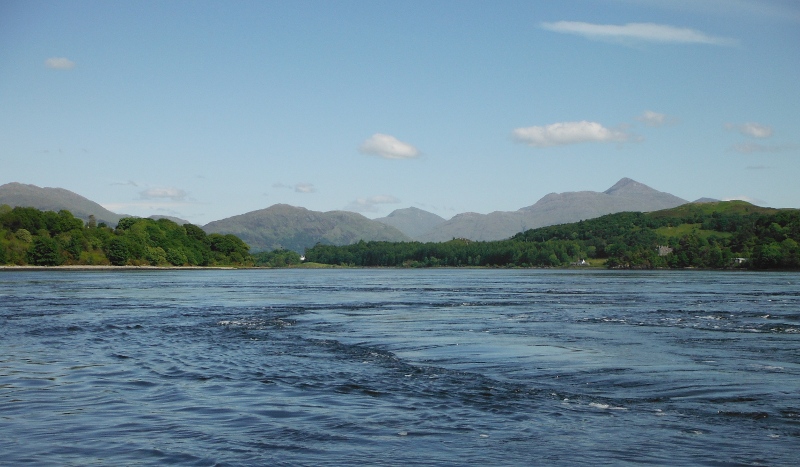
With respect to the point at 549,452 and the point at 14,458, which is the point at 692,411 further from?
the point at 14,458

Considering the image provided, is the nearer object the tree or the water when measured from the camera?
the water

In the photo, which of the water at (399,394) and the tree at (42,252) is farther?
the tree at (42,252)

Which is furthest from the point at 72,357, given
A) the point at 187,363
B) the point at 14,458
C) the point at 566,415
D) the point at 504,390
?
the point at 566,415

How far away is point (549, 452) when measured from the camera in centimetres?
1298

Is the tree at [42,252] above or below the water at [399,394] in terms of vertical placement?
above

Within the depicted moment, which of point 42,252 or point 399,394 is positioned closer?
point 399,394

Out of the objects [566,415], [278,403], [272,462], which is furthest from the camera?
[278,403]

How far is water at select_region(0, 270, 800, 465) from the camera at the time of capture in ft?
43.1

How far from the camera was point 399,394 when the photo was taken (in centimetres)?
1866

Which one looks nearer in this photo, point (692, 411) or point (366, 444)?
point (366, 444)

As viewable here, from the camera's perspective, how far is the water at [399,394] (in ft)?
43.1

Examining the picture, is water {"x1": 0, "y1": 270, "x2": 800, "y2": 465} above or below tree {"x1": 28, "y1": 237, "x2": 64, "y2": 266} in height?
below

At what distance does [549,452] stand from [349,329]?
24693 mm

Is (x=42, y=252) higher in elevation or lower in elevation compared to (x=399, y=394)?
higher
